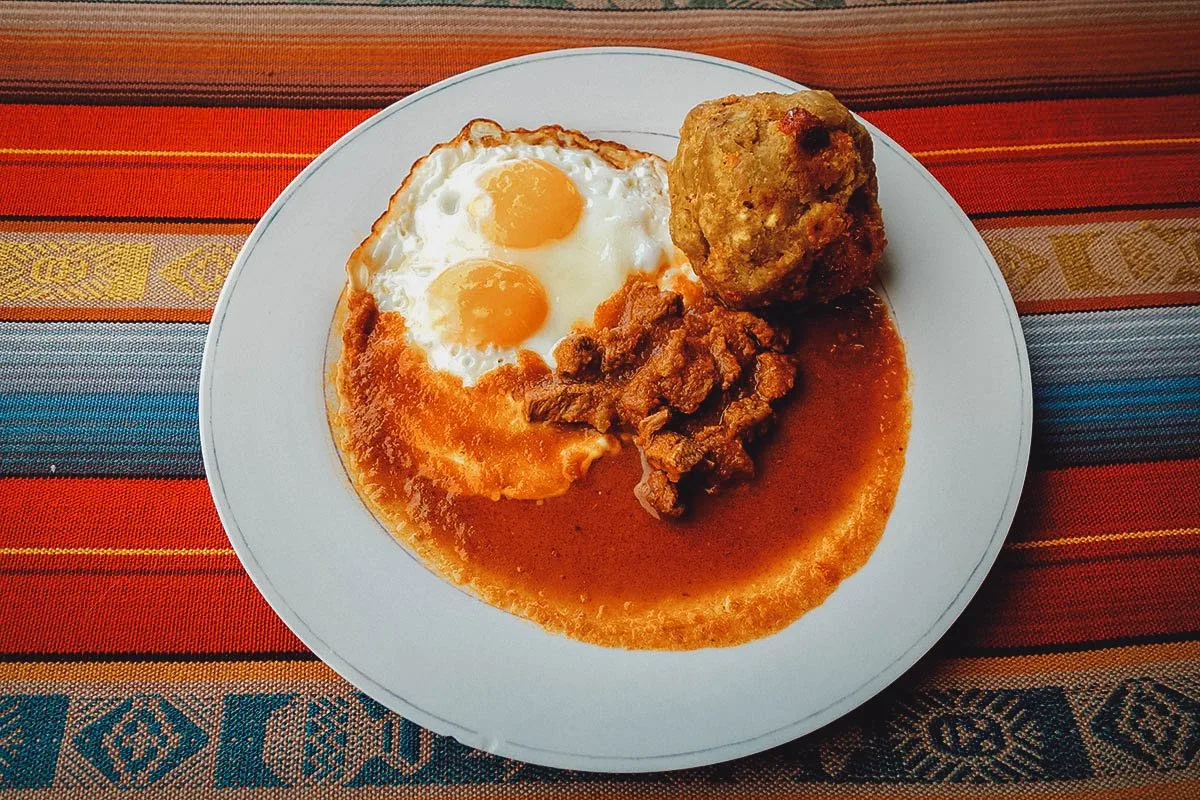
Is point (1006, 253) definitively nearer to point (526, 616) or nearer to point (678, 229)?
point (678, 229)

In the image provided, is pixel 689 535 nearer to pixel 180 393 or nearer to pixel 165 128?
pixel 180 393

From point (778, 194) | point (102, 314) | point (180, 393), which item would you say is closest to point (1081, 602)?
point (778, 194)

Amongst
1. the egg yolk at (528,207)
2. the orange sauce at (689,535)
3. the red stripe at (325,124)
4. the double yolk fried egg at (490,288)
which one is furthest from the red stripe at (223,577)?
the red stripe at (325,124)

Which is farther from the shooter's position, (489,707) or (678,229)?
(678,229)

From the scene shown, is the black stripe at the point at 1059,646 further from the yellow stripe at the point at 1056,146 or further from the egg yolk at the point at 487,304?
the yellow stripe at the point at 1056,146

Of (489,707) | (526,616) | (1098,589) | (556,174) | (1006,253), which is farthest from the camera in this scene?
(1006,253)

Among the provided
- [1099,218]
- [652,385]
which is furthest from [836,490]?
[1099,218]
